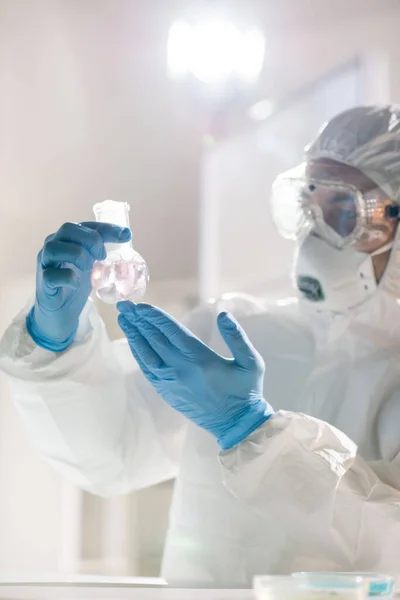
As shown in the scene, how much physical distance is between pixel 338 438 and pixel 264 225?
1.17 m

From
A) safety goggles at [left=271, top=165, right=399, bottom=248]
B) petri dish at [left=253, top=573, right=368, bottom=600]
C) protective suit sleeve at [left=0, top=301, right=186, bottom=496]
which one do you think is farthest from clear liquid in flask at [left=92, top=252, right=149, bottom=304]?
petri dish at [left=253, top=573, right=368, bottom=600]

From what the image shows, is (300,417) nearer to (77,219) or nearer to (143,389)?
(143,389)

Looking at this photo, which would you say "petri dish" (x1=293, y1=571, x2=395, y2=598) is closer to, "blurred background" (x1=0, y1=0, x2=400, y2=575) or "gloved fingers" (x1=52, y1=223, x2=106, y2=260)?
"gloved fingers" (x1=52, y1=223, x2=106, y2=260)

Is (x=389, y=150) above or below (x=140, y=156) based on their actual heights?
below

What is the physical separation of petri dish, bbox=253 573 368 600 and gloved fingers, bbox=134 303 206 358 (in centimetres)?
41

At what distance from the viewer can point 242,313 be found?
1.45 m

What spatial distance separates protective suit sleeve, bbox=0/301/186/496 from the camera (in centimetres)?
121

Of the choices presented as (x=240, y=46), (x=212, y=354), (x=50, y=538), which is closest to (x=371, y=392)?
(x=212, y=354)

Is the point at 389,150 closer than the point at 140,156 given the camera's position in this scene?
Yes

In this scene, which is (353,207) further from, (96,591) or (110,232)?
(96,591)

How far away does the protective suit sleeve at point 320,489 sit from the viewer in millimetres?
1038

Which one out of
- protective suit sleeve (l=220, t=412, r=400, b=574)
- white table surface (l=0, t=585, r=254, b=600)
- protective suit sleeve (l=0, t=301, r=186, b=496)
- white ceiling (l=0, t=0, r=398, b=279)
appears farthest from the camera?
white ceiling (l=0, t=0, r=398, b=279)

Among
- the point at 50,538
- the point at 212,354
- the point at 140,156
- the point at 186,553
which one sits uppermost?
the point at 140,156

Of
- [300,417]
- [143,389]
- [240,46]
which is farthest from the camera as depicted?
[240,46]
